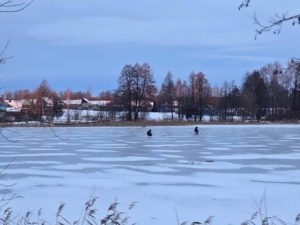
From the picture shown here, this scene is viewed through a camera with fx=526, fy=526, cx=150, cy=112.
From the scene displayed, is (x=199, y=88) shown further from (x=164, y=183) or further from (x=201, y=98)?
(x=164, y=183)

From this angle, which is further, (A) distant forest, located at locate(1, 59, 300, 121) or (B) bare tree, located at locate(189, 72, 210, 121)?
(B) bare tree, located at locate(189, 72, 210, 121)

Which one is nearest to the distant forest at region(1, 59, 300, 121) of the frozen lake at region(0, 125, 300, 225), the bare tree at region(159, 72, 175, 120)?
the bare tree at region(159, 72, 175, 120)

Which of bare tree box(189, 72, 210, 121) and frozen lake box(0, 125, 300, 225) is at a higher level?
bare tree box(189, 72, 210, 121)

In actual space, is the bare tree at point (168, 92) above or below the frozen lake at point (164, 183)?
above

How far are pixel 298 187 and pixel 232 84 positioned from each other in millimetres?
83119

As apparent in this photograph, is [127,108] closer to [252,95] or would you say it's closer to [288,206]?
[252,95]

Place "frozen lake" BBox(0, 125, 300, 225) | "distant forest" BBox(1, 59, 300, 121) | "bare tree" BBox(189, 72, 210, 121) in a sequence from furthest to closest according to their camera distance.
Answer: "bare tree" BBox(189, 72, 210, 121)
"distant forest" BBox(1, 59, 300, 121)
"frozen lake" BBox(0, 125, 300, 225)

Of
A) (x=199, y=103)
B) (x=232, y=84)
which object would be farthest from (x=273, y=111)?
(x=232, y=84)

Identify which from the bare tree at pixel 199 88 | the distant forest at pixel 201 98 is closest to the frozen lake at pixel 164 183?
the distant forest at pixel 201 98

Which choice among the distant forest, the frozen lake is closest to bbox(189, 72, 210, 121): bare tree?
the distant forest

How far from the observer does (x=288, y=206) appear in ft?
27.0

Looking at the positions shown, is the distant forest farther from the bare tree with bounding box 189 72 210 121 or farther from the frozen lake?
the frozen lake

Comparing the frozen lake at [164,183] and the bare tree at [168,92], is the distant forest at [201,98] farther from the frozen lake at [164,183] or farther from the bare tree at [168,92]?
the frozen lake at [164,183]

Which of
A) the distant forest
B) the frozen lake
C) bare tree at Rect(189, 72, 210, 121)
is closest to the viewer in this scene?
the frozen lake
